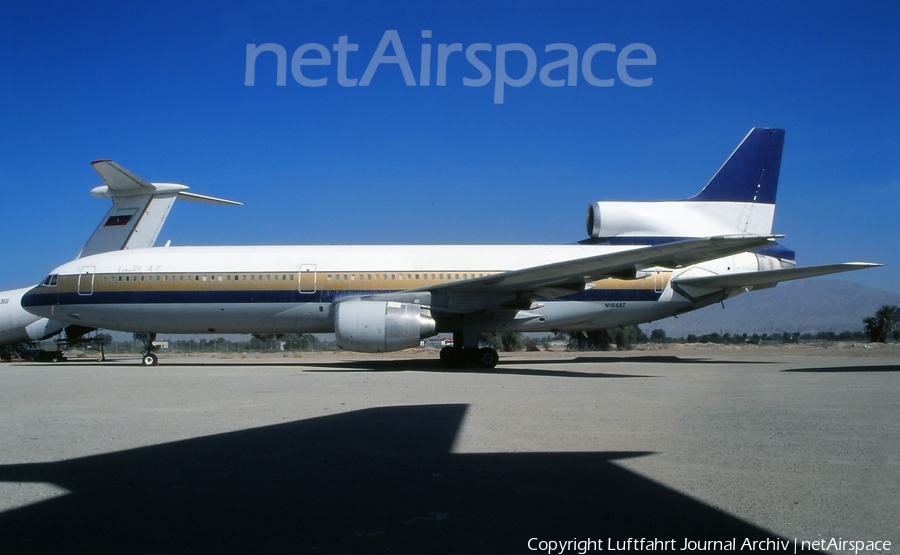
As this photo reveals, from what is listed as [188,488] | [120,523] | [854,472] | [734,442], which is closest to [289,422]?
[188,488]

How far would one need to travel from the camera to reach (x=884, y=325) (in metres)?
47.2

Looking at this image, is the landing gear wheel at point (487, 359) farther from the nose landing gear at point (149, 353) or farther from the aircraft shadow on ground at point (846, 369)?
the nose landing gear at point (149, 353)

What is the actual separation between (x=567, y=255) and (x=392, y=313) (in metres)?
6.28

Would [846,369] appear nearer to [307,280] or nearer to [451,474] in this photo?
[307,280]

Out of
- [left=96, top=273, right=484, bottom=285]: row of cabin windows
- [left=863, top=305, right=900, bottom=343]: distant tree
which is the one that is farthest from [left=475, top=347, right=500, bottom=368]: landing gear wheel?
[left=863, top=305, right=900, bottom=343]: distant tree

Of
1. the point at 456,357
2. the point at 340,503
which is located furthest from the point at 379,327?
the point at 340,503

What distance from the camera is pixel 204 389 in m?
11.4

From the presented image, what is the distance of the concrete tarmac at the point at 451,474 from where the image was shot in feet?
11.3

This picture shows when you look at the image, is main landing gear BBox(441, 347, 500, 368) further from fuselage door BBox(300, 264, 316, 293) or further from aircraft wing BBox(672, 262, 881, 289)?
aircraft wing BBox(672, 262, 881, 289)

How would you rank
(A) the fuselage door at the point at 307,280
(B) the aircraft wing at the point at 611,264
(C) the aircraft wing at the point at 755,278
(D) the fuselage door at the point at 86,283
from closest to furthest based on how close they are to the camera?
(B) the aircraft wing at the point at 611,264 → (C) the aircraft wing at the point at 755,278 → (A) the fuselage door at the point at 307,280 → (D) the fuselage door at the point at 86,283

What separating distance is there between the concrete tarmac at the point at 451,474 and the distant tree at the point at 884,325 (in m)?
44.5

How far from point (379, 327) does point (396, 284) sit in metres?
2.99

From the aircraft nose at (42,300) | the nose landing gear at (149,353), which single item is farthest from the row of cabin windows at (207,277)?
the nose landing gear at (149,353)

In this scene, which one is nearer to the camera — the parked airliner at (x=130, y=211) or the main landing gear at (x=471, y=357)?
the main landing gear at (x=471, y=357)
